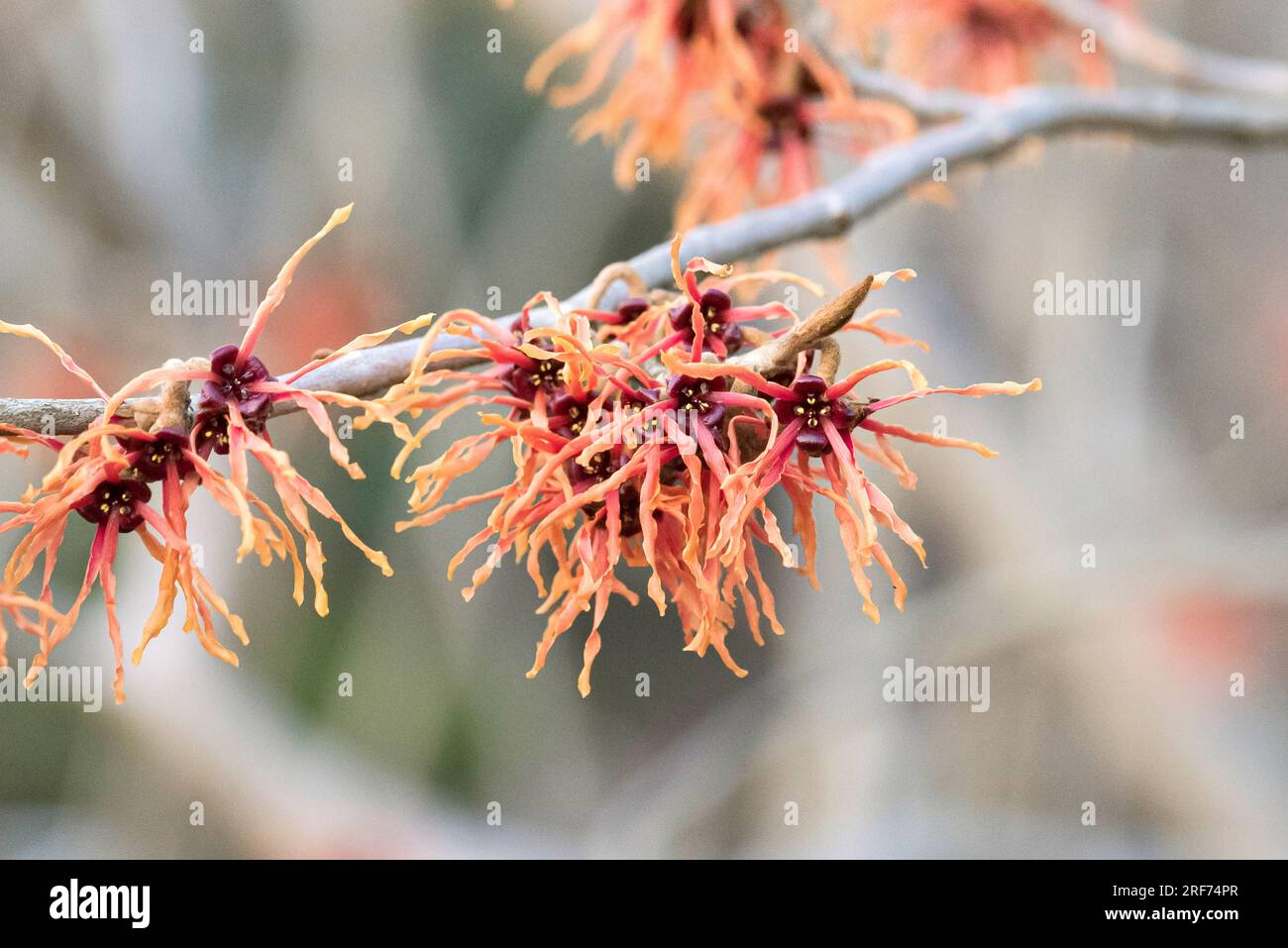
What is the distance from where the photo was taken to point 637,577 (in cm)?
289

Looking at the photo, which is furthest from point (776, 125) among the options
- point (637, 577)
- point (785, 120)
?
point (637, 577)

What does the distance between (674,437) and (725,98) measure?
1.86 feet

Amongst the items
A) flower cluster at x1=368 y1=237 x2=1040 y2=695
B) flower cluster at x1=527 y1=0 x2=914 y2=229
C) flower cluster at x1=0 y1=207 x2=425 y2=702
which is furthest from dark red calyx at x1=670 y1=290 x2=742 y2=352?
flower cluster at x1=527 y1=0 x2=914 y2=229

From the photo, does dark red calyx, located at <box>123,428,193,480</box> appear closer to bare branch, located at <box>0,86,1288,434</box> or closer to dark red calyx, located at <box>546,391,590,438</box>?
bare branch, located at <box>0,86,1288,434</box>

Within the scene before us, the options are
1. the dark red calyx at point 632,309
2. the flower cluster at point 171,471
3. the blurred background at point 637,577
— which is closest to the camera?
the flower cluster at point 171,471

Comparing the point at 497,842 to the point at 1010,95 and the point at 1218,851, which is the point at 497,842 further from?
the point at 1010,95

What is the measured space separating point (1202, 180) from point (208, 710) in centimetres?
252

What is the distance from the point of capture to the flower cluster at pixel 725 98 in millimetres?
1015

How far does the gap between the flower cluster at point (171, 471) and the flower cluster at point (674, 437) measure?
6cm

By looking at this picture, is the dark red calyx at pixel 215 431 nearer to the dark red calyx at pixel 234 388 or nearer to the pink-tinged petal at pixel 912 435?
the dark red calyx at pixel 234 388

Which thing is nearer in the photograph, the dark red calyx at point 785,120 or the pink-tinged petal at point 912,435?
the pink-tinged petal at point 912,435

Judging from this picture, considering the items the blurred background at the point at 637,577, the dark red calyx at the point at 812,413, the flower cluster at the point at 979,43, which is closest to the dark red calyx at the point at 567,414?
the dark red calyx at the point at 812,413
